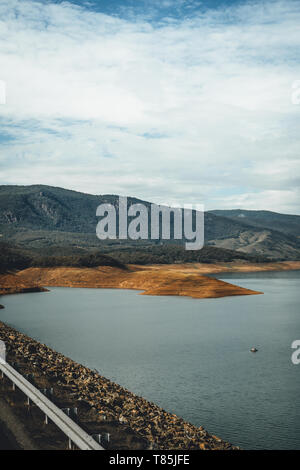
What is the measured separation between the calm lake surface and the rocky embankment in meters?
1.12

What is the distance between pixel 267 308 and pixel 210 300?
45.5ft

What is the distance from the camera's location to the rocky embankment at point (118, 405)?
16328 millimetres

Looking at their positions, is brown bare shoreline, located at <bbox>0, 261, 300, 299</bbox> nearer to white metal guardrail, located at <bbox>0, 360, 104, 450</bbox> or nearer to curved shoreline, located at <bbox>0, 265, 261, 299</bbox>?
curved shoreline, located at <bbox>0, 265, 261, 299</bbox>

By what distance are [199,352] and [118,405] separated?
1445 cm

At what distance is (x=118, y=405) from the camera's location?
20.4 metres

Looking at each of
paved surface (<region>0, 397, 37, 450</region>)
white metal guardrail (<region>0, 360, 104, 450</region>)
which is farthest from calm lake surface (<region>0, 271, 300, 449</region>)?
paved surface (<region>0, 397, 37, 450</region>)

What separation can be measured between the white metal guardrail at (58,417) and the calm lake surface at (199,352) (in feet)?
20.6

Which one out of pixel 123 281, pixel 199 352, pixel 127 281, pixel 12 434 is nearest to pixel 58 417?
pixel 12 434

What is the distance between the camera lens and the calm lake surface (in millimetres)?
19891

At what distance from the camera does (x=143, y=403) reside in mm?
20969
